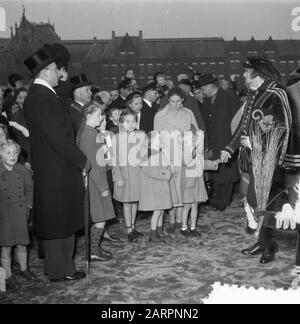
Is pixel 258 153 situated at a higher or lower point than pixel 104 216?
higher

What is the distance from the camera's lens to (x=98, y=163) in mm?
4777

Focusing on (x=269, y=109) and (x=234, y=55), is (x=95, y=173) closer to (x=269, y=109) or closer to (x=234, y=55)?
(x=269, y=109)

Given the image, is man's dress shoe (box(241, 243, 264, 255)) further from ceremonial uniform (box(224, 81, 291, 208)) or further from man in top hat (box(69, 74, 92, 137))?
man in top hat (box(69, 74, 92, 137))

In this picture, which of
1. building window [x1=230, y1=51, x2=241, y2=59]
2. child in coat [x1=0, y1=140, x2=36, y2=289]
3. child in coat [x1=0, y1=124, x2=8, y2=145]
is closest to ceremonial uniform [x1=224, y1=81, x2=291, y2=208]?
child in coat [x1=0, y1=140, x2=36, y2=289]

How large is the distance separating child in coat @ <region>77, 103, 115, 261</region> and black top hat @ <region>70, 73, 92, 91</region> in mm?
850

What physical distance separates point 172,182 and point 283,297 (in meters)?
2.29

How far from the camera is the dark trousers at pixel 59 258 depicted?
13.8 ft

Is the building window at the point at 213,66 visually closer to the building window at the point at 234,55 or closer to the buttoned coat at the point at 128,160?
the building window at the point at 234,55

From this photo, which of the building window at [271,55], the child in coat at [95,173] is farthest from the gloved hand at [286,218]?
the building window at [271,55]

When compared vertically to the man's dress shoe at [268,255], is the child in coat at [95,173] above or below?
above
